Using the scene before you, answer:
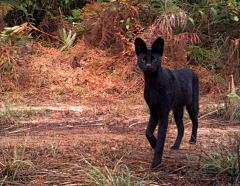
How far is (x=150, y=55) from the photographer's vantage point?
8.59ft

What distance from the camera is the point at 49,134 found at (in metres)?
3.94

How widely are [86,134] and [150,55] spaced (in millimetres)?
1782

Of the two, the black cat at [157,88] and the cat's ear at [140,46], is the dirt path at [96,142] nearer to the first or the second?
the black cat at [157,88]

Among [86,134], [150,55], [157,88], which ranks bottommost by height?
[86,134]

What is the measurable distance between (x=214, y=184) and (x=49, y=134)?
2.34 meters

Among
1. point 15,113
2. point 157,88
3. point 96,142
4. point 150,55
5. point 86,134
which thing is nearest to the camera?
point 150,55

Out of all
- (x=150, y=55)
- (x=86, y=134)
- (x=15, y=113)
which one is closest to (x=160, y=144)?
(x=150, y=55)

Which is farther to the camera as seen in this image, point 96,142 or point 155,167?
point 96,142

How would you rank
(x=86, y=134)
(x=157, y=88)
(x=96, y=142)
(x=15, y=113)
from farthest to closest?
(x=15, y=113), (x=86, y=134), (x=96, y=142), (x=157, y=88)

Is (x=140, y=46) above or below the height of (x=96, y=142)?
above

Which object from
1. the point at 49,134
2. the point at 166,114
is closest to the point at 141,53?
the point at 166,114

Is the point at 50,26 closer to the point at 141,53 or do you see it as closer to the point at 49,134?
the point at 49,134

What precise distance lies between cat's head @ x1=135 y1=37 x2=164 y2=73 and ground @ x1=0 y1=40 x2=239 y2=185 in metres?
0.88

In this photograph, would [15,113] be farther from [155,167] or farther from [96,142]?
[155,167]
